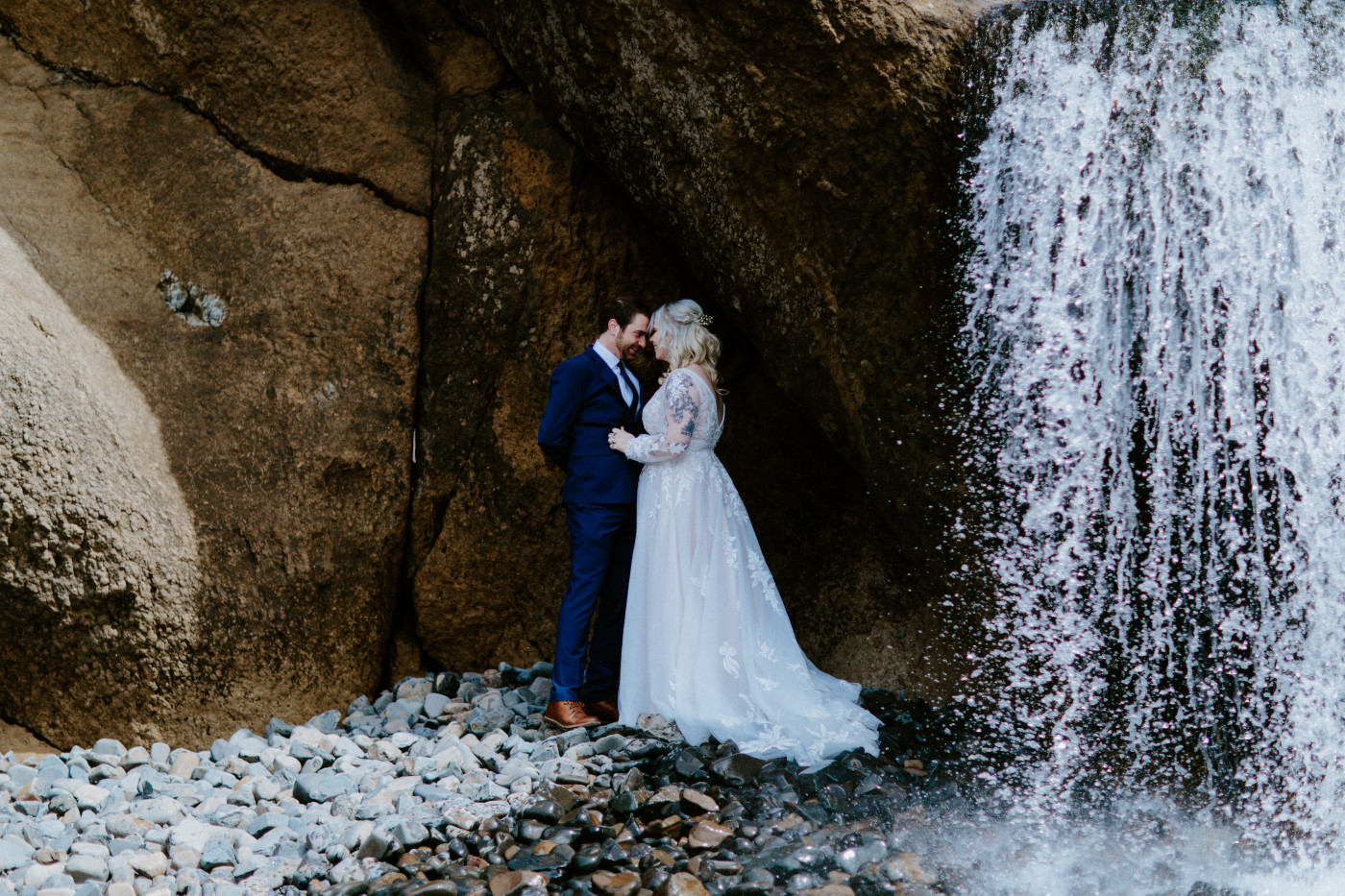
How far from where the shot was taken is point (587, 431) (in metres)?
4.29

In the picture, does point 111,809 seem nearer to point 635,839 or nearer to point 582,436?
point 635,839

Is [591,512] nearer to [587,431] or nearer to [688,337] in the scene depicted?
[587,431]

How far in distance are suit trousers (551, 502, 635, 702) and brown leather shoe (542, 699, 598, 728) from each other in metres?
0.03

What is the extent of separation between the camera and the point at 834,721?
3928 millimetres

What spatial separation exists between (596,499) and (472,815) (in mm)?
1399

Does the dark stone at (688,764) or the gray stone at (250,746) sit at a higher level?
the dark stone at (688,764)

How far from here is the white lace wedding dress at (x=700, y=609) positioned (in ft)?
13.1

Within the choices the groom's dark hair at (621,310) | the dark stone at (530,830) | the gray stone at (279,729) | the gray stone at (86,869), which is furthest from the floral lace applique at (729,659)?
the gray stone at (86,869)

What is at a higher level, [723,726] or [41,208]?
[41,208]

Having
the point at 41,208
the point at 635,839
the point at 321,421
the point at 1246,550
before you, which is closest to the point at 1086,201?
the point at 1246,550

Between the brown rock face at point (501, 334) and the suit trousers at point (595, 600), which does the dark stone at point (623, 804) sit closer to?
the suit trousers at point (595, 600)

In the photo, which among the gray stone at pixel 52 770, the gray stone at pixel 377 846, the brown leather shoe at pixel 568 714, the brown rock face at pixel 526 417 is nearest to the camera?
the gray stone at pixel 377 846

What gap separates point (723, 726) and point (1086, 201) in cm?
240

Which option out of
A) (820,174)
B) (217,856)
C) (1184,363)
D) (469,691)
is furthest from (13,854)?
(1184,363)
